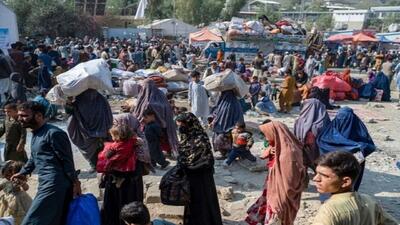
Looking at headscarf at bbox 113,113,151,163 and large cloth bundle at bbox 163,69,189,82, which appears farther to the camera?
large cloth bundle at bbox 163,69,189,82

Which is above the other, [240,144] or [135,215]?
[135,215]

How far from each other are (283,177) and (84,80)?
306 cm

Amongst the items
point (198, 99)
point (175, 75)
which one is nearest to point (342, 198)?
point (198, 99)

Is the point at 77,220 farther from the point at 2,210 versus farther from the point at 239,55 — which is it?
the point at 239,55

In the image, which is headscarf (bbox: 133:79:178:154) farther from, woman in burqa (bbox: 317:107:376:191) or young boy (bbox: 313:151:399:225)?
young boy (bbox: 313:151:399:225)

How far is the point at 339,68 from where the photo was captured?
2514 centimetres

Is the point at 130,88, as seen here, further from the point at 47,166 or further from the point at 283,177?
the point at 47,166

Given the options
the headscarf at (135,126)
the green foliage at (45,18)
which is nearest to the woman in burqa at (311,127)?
the headscarf at (135,126)

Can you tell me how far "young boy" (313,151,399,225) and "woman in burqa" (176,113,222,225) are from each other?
74.6 inches

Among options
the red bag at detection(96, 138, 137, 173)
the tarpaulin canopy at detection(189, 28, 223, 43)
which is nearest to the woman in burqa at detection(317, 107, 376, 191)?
the red bag at detection(96, 138, 137, 173)

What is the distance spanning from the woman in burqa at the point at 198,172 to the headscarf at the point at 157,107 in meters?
2.26

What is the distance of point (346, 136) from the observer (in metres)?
5.34

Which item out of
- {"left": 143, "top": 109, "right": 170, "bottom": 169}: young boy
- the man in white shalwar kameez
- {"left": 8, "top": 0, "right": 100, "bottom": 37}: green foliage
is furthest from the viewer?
{"left": 8, "top": 0, "right": 100, "bottom": 37}: green foliage

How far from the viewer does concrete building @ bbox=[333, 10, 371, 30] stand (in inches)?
2320
